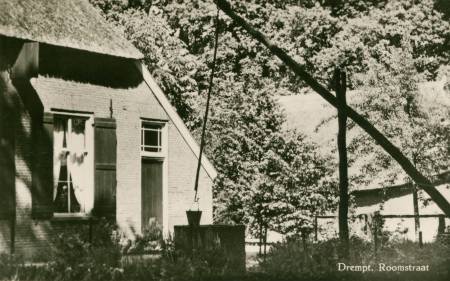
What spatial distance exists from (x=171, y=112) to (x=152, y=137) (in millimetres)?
776

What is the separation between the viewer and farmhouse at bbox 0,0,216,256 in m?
13.2

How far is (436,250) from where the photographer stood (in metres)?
12.5

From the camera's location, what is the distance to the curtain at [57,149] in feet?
45.6

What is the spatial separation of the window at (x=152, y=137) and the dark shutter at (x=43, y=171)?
3007 mm

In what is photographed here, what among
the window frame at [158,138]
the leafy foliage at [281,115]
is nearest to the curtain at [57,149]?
the window frame at [158,138]

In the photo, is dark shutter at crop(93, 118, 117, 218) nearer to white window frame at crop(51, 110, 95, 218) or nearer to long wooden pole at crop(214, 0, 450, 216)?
white window frame at crop(51, 110, 95, 218)

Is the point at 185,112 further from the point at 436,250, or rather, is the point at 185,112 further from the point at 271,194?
the point at 436,250

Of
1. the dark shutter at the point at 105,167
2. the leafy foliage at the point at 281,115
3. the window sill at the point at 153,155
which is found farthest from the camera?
the leafy foliage at the point at 281,115

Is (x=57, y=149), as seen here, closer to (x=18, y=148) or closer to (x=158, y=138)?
(x=18, y=148)

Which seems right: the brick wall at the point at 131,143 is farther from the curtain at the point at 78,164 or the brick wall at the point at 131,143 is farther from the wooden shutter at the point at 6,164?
the wooden shutter at the point at 6,164

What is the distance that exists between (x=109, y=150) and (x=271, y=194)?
585 centimetres

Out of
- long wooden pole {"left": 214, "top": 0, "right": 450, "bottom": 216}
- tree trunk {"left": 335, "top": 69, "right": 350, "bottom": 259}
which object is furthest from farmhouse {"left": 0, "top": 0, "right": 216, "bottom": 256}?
long wooden pole {"left": 214, "top": 0, "right": 450, "bottom": 216}

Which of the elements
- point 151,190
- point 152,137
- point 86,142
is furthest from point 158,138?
point 86,142

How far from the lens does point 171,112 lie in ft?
54.3
